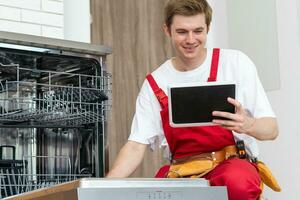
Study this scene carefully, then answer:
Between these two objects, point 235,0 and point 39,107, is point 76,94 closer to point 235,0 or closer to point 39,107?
point 39,107

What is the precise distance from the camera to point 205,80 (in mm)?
2002

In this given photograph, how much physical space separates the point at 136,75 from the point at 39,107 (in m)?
1.10

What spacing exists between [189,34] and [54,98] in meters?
0.50

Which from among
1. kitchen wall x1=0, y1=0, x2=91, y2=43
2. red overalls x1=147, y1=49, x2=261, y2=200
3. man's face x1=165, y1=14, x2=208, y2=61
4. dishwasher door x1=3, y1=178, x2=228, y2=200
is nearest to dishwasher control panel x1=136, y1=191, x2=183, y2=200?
Result: dishwasher door x1=3, y1=178, x2=228, y2=200

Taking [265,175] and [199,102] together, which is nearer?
[199,102]

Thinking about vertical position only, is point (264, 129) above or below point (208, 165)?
above

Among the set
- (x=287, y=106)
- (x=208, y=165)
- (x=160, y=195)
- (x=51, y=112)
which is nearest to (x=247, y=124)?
(x=208, y=165)

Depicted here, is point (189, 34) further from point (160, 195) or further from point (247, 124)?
point (160, 195)

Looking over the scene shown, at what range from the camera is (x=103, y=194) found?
55.9 inches

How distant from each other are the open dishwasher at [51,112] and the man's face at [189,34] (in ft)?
0.91

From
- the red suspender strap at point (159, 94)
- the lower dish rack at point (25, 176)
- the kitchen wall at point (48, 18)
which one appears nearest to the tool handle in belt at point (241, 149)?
the red suspender strap at point (159, 94)

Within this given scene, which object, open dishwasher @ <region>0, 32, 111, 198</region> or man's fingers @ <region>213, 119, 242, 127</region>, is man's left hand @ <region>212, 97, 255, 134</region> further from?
open dishwasher @ <region>0, 32, 111, 198</region>

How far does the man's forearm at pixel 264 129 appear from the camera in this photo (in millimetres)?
1802

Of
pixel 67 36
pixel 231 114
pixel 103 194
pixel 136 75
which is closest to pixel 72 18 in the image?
pixel 67 36
